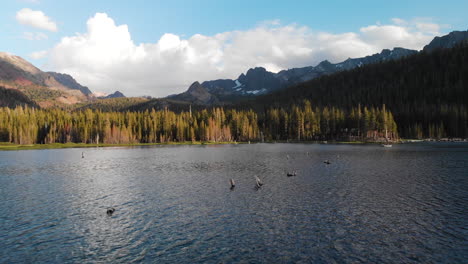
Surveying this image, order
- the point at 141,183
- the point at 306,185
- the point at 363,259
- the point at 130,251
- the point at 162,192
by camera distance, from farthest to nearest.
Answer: the point at 141,183 < the point at 306,185 < the point at 162,192 < the point at 130,251 < the point at 363,259

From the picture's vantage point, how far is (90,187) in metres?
55.6

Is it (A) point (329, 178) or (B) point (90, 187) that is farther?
(A) point (329, 178)

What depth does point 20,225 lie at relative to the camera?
33.0 meters

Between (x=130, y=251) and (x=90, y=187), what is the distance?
3409 centimetres

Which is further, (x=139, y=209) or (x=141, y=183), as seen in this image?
(x=141, y=183)

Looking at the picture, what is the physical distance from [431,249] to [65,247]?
31639 millimetres

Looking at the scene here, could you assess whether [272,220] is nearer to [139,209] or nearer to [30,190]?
[139,209]

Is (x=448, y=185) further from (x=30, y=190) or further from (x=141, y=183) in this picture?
(x=30, y=190)

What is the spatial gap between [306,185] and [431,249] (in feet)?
94.4

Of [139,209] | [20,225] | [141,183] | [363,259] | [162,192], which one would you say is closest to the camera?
[363,259]

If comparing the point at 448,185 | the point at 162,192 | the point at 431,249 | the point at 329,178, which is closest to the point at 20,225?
the point at 162,192

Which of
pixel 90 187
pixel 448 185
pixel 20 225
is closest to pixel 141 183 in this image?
pixel 90 187

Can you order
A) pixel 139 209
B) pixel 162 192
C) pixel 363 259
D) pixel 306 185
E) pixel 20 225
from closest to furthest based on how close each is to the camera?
1. pixel 363 259
2. pixel 20 225
3. pixel 139 209
4. pixel 162 192
5. pixel 306 185

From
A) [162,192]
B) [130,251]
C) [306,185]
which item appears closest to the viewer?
[130,251]
